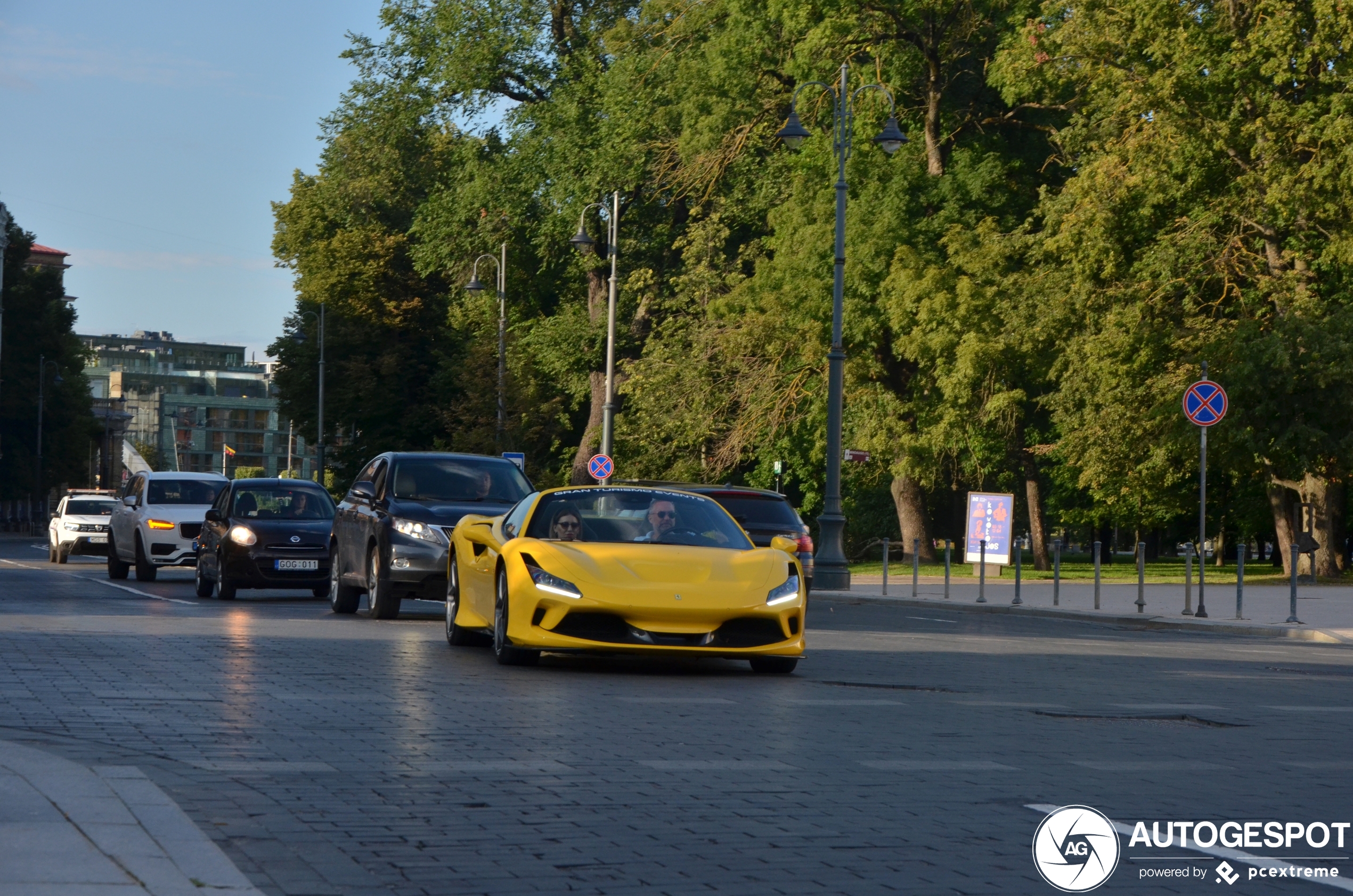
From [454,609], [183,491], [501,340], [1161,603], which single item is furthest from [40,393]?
[454,609]

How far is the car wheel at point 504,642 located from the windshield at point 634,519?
0.49 metres

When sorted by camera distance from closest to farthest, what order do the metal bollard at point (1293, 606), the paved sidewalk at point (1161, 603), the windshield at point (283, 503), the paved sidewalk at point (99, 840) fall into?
1. the paved sidewalk at point (99, 840)
2. the paved sidewalk at point (1161, 603)
3. the metal bollard at point (1293, 606)
4. the windshield at point (283, 503)

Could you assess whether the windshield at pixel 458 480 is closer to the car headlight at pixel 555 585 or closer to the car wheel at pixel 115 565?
the car headlight at pixel 555 585

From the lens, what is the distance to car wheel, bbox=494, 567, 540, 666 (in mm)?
13961

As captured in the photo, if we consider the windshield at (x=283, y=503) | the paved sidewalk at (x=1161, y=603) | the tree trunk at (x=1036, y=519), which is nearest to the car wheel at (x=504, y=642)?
the windshield at (x=283, y=503)

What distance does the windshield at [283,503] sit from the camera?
82.0 feet

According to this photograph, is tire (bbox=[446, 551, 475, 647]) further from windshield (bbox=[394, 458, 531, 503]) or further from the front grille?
windshield (bbox=[394, 458, 531, 503])

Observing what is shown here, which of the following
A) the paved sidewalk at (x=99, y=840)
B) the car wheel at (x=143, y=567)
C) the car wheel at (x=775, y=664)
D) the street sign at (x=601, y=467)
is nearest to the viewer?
the paved sidewalk at (x=99, y=840)

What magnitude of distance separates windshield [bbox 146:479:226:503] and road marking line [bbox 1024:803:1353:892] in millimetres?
26462

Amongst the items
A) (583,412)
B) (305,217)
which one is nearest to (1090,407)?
(583,412)

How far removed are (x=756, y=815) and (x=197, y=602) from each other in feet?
57.5

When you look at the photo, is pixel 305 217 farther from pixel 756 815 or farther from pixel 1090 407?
pixel 756 815

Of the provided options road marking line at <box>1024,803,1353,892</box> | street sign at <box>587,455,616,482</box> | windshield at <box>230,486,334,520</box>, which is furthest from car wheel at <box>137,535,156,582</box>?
road marking line at <box>1024,803,1353,892</box>

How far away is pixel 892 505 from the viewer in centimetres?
6681
